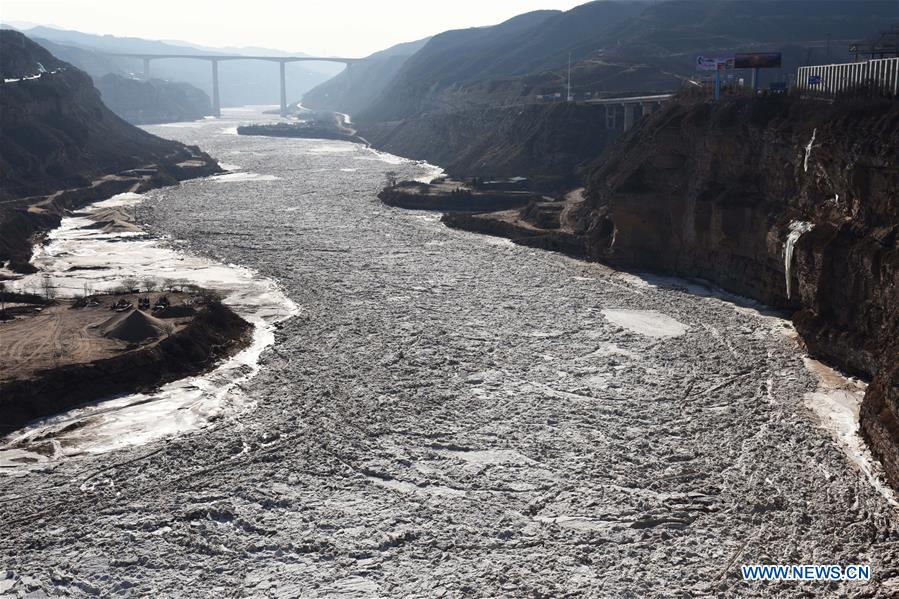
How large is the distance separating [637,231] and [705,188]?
18.2 feet

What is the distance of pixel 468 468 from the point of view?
29.9m

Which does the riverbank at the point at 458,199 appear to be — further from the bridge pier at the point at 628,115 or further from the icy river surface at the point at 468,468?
the icy river surface at the point at 468,468

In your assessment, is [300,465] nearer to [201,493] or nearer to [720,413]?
[201,493]

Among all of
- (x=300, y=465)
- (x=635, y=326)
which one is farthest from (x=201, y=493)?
(x=635, y=326)

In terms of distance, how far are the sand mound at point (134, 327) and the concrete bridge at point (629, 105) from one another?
189ft

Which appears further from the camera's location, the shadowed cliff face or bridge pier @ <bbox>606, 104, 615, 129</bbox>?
bridge pier @ <bbox>606, 104, 615, 129</bbox>

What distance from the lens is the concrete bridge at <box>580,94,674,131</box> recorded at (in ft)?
304

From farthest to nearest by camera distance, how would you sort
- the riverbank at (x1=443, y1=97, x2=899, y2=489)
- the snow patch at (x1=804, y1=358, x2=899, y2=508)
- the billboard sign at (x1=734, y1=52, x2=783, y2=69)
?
1. the billboard sign at (x1=734, y1=52, x2=783, y2=69)
2. the riverbank at (x1=443, y1=97, x2=899, y2=489)
3. the snow patch at (x1=804, y1=358, x2=899, y2=508)

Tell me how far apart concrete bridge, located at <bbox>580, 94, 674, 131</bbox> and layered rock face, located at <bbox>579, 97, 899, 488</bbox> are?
820 inches

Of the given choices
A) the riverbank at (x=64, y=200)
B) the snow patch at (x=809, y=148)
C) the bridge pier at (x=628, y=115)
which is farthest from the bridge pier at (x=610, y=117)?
the snow patch at (x=809, y=148)

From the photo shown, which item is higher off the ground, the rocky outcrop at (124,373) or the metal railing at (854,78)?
the metal railing at (854,78)

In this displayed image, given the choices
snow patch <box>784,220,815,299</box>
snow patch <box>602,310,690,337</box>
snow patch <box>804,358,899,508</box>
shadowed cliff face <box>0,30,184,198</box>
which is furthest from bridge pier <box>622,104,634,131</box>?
snow patch <box>804,358,899,508</box>

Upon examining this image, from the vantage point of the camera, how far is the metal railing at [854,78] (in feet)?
155

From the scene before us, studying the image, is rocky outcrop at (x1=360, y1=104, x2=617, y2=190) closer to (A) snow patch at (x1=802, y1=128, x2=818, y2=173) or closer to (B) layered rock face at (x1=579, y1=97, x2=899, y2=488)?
(B) layered rock face at (x1=579, y1=97, x2=899, y2=488)
